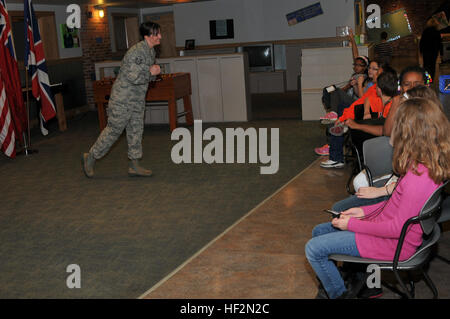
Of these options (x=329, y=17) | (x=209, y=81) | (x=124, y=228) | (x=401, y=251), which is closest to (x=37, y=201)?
(x=124, y=228)

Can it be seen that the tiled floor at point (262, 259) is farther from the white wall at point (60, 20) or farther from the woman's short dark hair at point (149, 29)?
the white wall at point (60, 20)

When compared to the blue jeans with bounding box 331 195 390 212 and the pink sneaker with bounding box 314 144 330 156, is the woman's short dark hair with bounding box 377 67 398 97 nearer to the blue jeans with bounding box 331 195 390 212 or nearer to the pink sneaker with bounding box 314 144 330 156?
the blue jeans with bounding box 331 195 390 212

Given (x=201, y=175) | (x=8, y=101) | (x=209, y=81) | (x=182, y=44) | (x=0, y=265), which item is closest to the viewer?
(x=0, y=265)

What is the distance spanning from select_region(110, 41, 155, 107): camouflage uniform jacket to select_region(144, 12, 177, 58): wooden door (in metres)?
8.79

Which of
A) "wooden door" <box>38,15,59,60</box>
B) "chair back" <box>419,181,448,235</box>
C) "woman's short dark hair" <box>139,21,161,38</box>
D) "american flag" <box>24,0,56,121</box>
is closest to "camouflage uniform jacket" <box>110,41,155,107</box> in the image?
"woman's short dark hair" <box>139,21,161,38</box>

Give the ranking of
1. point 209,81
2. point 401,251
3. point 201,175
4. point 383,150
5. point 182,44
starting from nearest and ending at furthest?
point 401,251 → point 383,150 → point 201,175 → point 209,81 → point 182,44

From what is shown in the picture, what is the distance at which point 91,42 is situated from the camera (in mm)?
12133

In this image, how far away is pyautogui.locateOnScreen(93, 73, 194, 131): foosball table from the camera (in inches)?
341

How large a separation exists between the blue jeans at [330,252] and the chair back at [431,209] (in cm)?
33

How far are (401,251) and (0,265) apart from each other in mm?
2727

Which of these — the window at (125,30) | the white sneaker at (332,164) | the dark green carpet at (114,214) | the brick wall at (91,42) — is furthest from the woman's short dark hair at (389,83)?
the window at (125,30)

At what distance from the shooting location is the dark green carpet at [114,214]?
348cm

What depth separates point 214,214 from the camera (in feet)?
15.0
